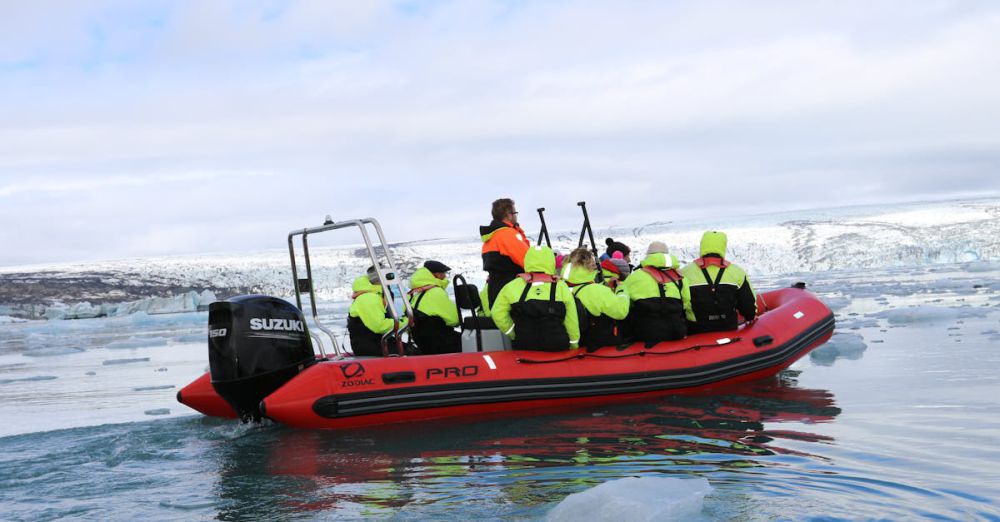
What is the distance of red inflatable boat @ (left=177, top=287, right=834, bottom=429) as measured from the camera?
6422 millimetres

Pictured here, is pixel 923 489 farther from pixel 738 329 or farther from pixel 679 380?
pixel 738 329

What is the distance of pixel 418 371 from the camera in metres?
6.66

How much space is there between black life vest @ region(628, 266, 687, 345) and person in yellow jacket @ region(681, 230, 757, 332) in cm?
21

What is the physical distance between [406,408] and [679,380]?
207cm

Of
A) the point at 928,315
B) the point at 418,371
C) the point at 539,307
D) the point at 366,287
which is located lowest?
the point at 928,315

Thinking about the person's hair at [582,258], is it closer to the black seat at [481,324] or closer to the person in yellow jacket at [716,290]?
the black seat at [481,324]

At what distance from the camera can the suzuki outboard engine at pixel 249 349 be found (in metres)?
6.24

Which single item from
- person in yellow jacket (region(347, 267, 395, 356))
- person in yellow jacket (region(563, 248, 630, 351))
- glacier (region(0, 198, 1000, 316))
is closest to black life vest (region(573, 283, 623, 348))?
person in yellow jacket (region(563, 248, 630, 351))

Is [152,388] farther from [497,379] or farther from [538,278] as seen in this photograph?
[538,278]

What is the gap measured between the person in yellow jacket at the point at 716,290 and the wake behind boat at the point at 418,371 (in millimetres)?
120

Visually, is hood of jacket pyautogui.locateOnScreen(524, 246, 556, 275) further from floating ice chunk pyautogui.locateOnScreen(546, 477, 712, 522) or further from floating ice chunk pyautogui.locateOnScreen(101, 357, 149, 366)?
floating ice chunk pyautogui.locateOnScreen(101, 357, 149, 366)

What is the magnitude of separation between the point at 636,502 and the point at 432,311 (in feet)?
12.8

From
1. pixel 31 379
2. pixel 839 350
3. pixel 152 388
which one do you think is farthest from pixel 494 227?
pixel 31 379

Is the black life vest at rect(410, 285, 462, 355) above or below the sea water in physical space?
above
